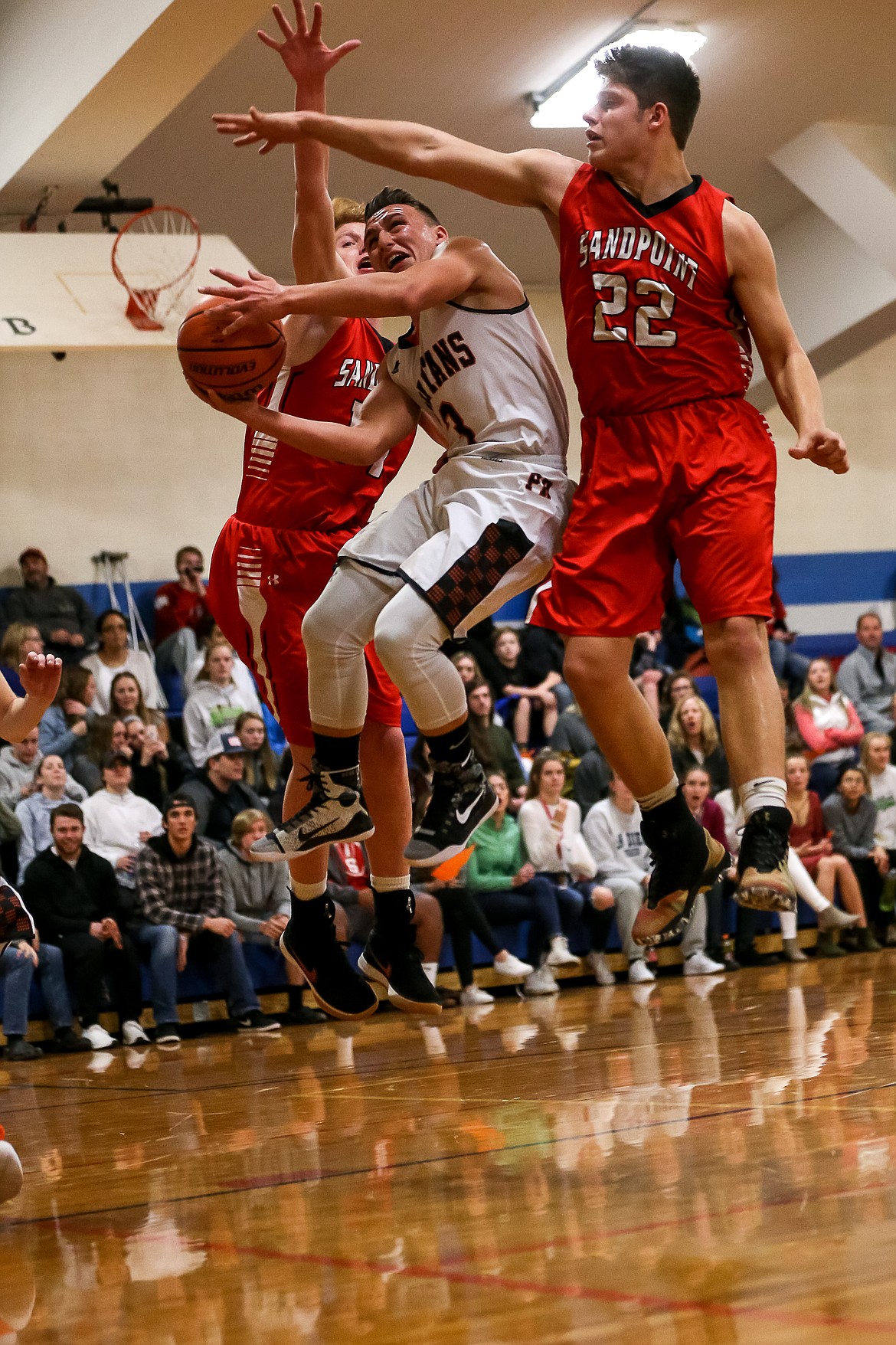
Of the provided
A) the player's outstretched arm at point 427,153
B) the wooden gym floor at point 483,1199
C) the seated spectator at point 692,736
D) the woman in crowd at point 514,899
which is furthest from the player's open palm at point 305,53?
the seated spectator at point 692,736

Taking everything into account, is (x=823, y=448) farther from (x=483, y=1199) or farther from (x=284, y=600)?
(x=483, y=1199)

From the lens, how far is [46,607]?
12609mm

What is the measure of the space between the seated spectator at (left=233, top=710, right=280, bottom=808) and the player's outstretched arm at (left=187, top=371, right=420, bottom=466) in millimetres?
5903

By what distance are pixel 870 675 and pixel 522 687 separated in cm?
330

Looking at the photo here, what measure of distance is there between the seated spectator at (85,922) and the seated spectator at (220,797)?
0.92 m

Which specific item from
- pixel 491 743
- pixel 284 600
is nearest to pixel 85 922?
pixel 491 743

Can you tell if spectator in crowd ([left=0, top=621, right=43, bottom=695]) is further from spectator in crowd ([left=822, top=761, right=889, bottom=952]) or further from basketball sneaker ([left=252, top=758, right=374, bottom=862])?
basketball sneaker ([left=252, top=758, right=374, bottom=862])

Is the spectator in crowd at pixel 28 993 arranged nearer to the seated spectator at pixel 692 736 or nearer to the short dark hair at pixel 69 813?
the short dark hair at pixel 69 813

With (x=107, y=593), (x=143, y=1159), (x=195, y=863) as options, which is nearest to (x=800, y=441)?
(x=143, y=1159)

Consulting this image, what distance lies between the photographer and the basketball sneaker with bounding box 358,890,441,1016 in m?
5.15

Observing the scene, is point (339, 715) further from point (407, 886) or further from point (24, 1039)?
point (24, 1039)

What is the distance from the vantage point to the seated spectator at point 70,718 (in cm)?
1061

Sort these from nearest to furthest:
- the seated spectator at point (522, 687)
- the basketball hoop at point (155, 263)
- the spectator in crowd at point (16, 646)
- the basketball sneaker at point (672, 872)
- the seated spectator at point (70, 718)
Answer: the basketball sneaker at point (672, 872) → the basketball hoop at point (155, 263) → the seated spectator at point (70, 718) → the spectator in crowd at point (16, 646) → the seated spectator at point (522, 687)

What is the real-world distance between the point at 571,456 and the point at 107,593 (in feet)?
17.0
